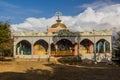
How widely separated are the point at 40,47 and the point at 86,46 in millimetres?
8434

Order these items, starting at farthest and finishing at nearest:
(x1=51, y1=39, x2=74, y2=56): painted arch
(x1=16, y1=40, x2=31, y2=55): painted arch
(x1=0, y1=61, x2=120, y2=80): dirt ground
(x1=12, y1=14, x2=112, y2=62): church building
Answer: (x1=16, y1=40, x2=31, y2=55): painted arch
(x1=51, y1=39, x2=74, y2=56): painted arch
(x1=12, y1=14, x2=112, y2=62): church building
(x1=0, y1=61, x2=120, y2=80): dirt ground

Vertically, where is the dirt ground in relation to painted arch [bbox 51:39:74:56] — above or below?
below

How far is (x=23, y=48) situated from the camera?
5112 centimetres

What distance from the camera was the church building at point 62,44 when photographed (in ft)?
155

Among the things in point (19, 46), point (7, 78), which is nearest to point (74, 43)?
point (19, 46)

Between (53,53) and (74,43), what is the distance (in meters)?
4.40

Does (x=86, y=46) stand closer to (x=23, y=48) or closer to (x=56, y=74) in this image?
(x=23, y=48)

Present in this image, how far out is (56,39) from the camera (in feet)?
157

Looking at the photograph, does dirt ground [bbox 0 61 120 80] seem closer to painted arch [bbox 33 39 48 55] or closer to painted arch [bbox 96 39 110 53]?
painted arch [bbox 33 39 48 55]

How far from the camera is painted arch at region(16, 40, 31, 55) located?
50609 mm

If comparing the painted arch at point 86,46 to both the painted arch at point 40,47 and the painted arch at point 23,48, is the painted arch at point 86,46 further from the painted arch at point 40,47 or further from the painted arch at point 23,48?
the painted arch at point 23,48

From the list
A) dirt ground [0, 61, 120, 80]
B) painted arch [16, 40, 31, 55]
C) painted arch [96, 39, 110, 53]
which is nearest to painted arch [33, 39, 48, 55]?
painted arch [16, 40, 31, 55]

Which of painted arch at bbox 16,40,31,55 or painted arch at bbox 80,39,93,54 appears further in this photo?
painted arch at bbox 16,40,31,55

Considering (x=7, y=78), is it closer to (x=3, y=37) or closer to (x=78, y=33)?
(x=3, y=37)
